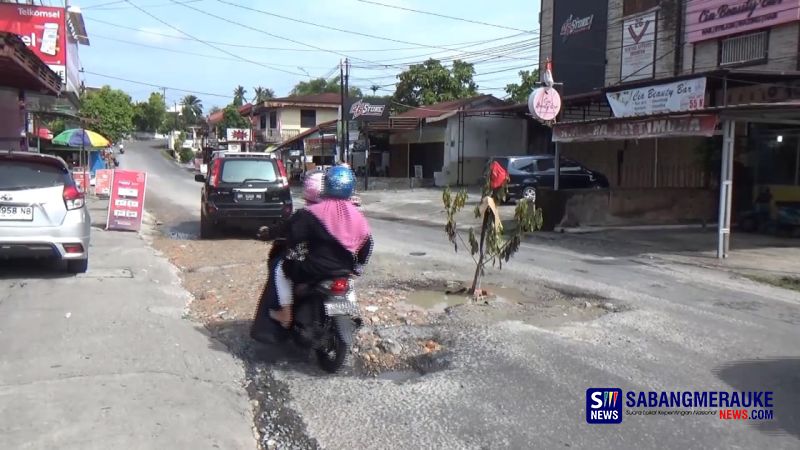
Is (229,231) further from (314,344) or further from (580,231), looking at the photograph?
(314,344)

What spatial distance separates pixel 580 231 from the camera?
641 inches

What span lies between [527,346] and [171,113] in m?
127

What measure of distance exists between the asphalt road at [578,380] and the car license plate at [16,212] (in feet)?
14.9

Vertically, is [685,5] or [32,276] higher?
[685,5]

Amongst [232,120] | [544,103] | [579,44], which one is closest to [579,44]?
[579,44]

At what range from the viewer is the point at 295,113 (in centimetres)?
5603

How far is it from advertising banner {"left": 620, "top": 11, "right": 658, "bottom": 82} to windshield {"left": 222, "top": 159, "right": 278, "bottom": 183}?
51.3 feet

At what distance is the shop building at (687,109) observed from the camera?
13.6 meters

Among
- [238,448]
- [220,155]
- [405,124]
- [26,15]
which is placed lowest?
[238,448]

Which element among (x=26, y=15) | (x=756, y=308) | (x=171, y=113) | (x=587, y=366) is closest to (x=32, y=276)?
(x=587, y=366)

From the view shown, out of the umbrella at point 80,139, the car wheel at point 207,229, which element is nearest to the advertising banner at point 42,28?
the umbrella at point 80,139

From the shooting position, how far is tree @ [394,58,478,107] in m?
50.2

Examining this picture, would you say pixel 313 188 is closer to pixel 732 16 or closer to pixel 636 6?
pixel 732 16

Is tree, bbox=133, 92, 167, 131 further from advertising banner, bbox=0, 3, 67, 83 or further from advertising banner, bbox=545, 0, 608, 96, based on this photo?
advertising banner, bbox=545, 0, 608, 96
